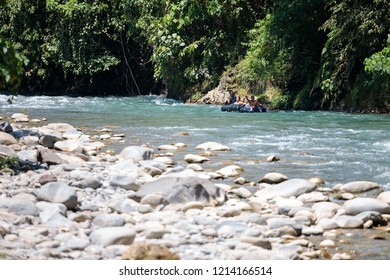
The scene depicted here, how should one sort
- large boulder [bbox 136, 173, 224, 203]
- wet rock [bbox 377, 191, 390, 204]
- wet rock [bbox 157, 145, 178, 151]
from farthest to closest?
wet rock [bbox 157, 145, 178, 151], wet rock [bbox 377, 191, 390, 204], large boulder [bbox 136, 173, 224, 203]

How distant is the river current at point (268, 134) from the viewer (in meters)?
8.13

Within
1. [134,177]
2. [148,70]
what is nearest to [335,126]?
[134,177]

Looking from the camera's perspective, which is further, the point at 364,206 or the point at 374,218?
the point at 364,206

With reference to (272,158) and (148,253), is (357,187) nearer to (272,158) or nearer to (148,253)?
(272,158)

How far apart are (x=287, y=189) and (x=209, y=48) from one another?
1562 centimetres

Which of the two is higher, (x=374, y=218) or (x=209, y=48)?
(x=209, y=48)

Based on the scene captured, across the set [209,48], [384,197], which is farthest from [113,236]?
[209,48]

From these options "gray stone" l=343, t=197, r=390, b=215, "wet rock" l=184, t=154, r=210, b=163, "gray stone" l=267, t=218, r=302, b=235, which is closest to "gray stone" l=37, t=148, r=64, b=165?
"wet rock" l=184, t=154, r=210, b=163

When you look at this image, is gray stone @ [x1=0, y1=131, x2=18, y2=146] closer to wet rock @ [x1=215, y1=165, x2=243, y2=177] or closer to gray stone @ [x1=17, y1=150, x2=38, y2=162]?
gray stone @ [x1=17, y1=150, x2=38, y2=162]

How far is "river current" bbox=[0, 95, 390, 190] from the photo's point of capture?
26.7 feet

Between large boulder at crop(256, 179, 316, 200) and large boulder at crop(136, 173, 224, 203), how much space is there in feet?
1.74

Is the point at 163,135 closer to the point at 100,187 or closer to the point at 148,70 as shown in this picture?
the point at 100,187

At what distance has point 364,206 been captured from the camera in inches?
221
